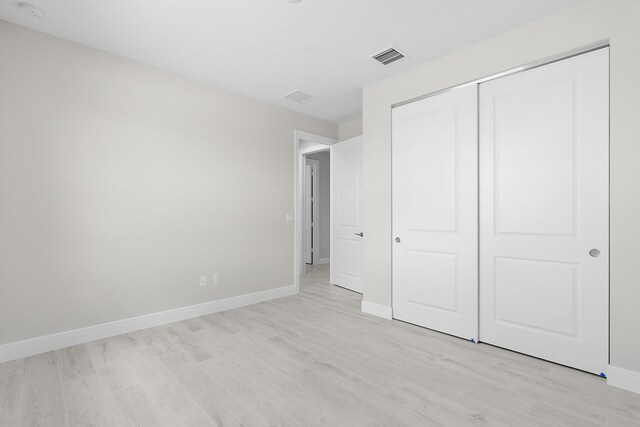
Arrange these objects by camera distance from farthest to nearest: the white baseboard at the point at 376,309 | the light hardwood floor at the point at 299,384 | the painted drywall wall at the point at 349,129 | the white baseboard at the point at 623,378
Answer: the painted drywall wall at the point at 349,129 < the white baseboard at the point at 376,309 < the white baseboard at the point at 623,378 < the light hardwood floor at the point at 299,384

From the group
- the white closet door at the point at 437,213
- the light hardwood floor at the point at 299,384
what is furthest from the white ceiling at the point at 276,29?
the light hardwood floor at the point at 299,384

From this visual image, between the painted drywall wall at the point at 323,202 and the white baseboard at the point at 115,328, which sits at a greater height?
the painted drywall wall at the point at 323,202

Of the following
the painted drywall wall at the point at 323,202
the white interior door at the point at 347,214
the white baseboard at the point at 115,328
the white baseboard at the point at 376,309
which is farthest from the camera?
the painted drywall wall at the point at 323,202

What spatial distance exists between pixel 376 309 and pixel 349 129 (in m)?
3.05

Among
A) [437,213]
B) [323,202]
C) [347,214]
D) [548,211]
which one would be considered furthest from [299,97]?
[323,202]

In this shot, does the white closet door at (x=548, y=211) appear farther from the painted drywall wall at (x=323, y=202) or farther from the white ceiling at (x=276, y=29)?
the painted drywall wall at (x=323, y=202)

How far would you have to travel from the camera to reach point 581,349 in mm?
2230

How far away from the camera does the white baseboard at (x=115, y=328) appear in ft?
8.05

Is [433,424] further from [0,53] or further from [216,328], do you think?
[0,53]

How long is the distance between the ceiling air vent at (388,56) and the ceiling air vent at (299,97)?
1.17 metres

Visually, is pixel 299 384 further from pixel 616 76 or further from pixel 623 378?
pixel 616 76

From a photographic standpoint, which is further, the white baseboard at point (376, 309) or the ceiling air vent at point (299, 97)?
the ceiling air vent at point (299, 97)

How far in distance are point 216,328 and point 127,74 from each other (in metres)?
2.77

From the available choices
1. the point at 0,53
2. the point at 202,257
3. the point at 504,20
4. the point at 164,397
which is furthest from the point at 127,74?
the point at 504,20
